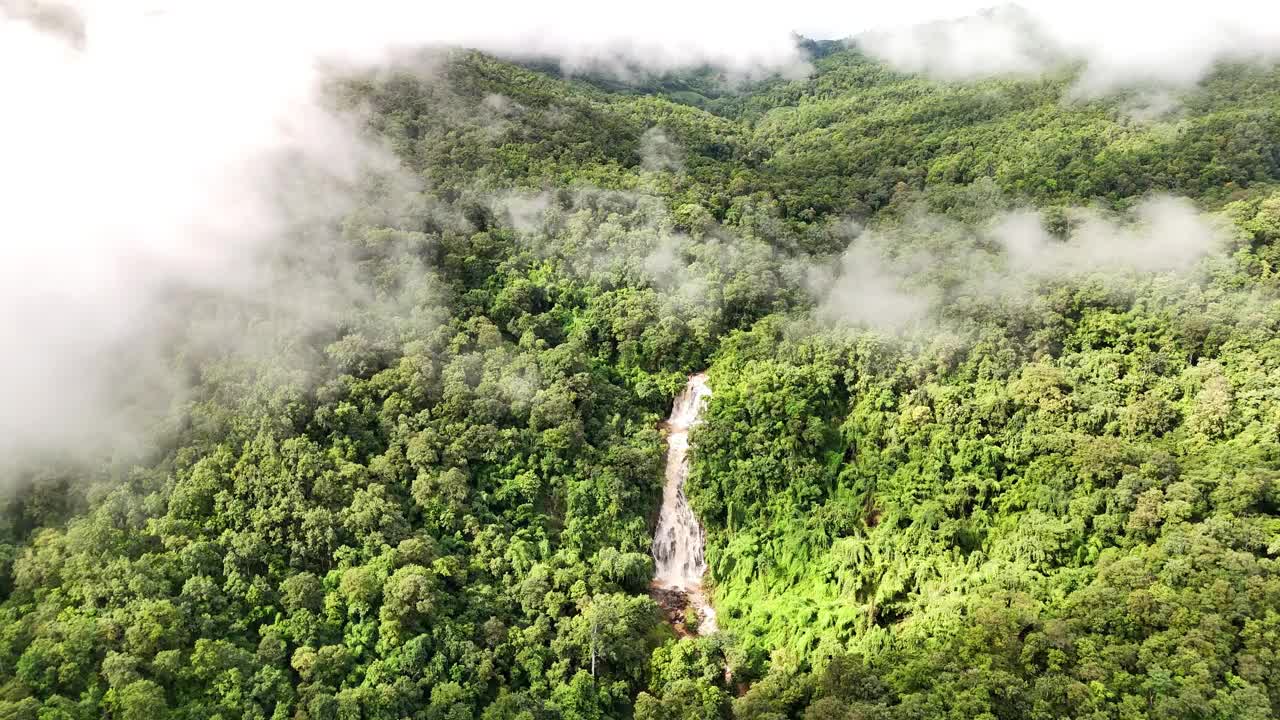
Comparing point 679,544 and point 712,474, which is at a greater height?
point 712,474

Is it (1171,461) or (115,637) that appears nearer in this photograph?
(115,637)

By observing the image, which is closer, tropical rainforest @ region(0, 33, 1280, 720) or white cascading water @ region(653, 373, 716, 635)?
tropical rainforest @ region(0, 33, 1280, 720)

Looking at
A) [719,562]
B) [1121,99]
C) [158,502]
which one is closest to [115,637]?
[158,502]

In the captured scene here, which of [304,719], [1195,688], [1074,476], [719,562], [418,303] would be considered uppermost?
[418,303]

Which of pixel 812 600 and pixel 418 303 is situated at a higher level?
pixel 418 303

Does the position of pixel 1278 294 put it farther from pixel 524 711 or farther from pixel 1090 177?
pixel 524 711

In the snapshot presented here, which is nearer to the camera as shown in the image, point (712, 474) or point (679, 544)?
point (712, 474)

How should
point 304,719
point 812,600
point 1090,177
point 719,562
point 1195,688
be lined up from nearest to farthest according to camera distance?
point 1195,688
point 304,719
point 812,600
point 719,562
point 1090,177

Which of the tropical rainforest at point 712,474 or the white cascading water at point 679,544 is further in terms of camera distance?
the white cascading water at point 679,544
